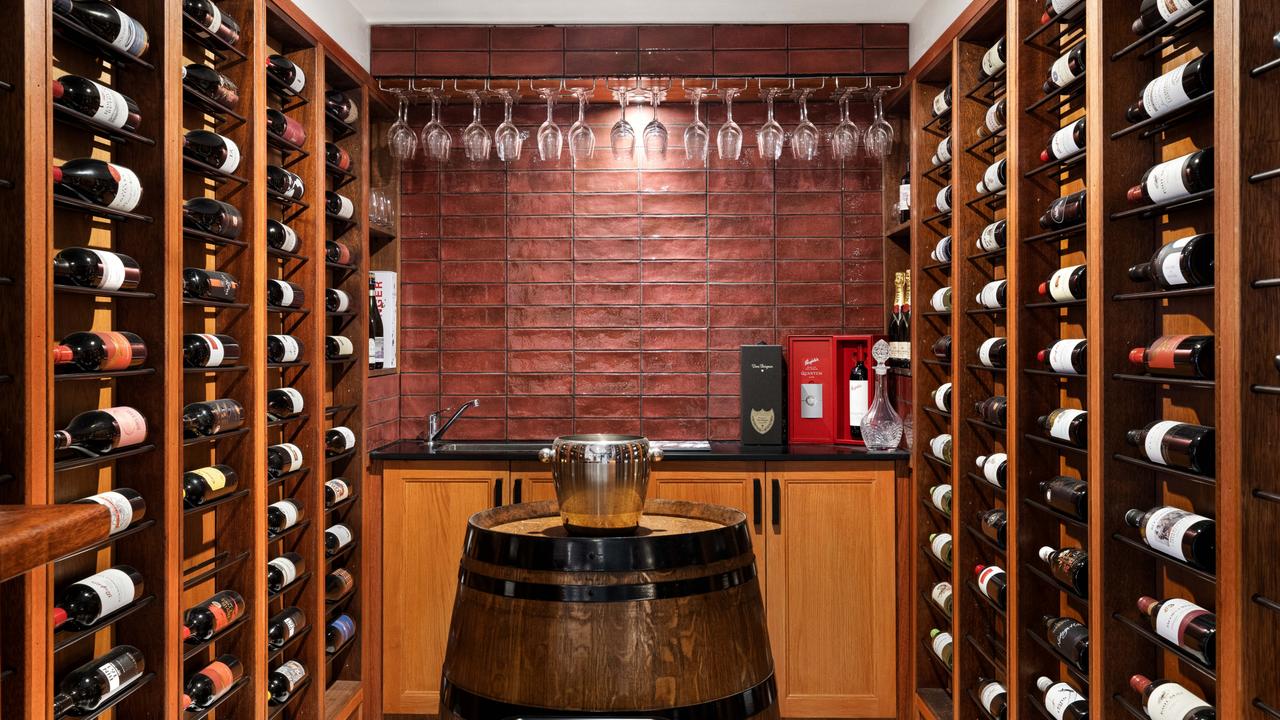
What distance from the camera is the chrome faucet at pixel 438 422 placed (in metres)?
3.98

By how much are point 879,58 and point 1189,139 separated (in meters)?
1.86

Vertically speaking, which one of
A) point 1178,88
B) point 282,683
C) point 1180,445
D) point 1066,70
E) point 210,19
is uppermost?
point 210,19

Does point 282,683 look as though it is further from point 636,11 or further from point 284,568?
point 636,11

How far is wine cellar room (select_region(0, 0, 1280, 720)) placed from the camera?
1676 mm

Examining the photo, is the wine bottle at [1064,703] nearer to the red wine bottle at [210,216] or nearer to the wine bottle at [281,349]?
the wine bottle at [281,349]

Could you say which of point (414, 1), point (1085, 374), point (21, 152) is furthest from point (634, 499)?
point (414, 1)

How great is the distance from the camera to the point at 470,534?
1854 mm

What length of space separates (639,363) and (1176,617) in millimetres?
2541

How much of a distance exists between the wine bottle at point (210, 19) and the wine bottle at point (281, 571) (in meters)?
1.45

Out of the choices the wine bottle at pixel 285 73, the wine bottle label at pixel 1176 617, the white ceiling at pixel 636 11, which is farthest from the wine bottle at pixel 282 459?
the wine bottle label at pixel 1176 617

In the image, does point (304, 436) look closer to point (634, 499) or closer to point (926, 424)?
point (634, 499)

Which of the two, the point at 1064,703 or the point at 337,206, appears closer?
the point at 1064,703

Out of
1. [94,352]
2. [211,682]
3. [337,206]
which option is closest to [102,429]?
[94,352]

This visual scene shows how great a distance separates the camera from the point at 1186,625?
1.78 meters
